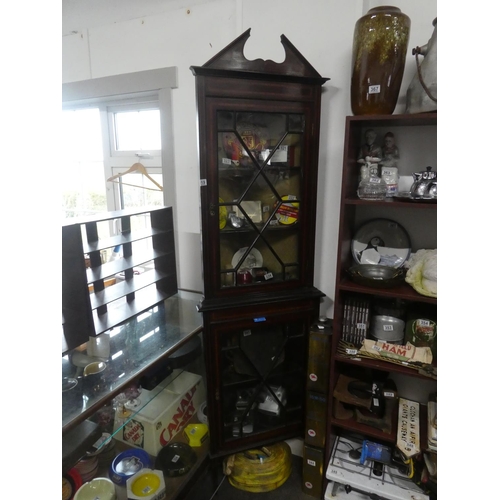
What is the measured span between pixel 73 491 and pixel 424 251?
5.15 ft

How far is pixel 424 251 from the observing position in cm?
136

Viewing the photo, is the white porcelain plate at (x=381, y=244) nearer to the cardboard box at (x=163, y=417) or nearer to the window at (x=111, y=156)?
the cardboard box at (x=163, y=417)

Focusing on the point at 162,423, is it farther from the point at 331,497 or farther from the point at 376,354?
the point at 376,354

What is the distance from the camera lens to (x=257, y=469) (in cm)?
166

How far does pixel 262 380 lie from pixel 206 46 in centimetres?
170

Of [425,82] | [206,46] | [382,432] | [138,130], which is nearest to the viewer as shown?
[425,82]

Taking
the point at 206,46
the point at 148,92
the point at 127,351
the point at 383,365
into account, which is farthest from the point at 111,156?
the point at 383,365

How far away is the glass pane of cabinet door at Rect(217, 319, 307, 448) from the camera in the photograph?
155cm

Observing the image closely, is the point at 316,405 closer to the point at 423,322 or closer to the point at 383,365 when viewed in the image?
the point at 383,365

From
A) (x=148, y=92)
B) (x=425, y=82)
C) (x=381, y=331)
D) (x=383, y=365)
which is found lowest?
(x=383, y=365)

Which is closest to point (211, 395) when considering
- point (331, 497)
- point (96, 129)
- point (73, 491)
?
point (73, 491)

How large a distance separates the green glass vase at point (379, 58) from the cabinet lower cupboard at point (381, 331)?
88mm

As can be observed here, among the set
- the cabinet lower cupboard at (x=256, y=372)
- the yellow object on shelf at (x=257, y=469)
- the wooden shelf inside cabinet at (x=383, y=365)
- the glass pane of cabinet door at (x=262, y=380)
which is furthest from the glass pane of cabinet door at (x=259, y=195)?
the yellow object on shelf at (x=257, y=469)
